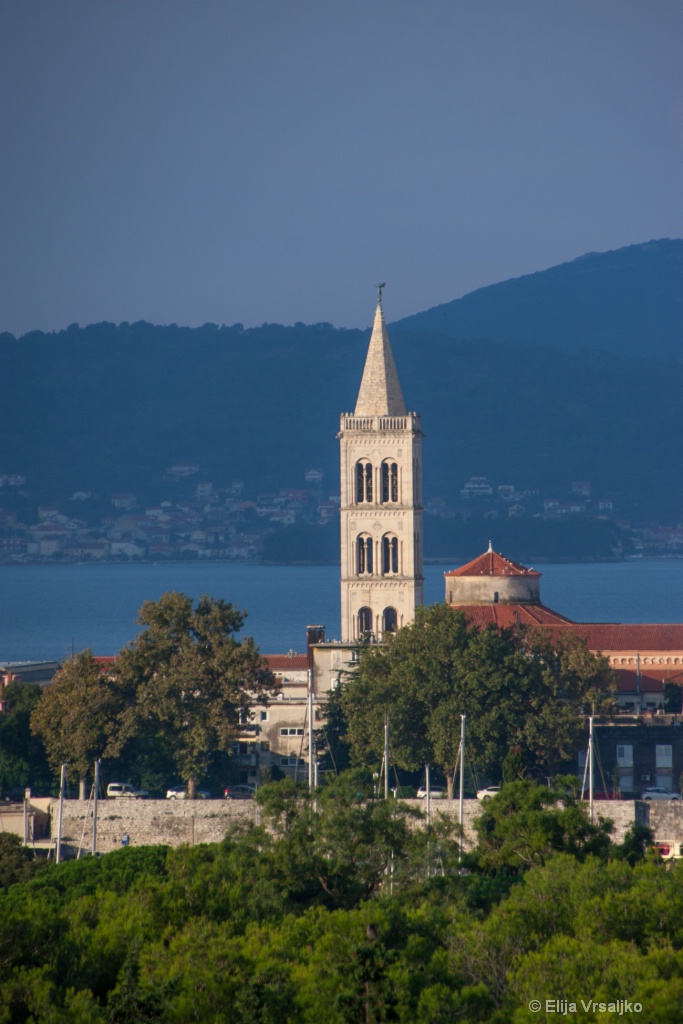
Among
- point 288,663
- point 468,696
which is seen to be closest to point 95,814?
point 468,696

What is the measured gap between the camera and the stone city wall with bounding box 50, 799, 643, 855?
48500 mm

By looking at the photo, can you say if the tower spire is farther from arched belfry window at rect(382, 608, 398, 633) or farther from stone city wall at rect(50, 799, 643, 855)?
stone city wall at rect(50, 799, 643, 855)

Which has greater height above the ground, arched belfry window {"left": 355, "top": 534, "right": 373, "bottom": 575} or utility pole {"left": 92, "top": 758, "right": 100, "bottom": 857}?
arched belfry window {"left": 355, "top": 534, "right": 373, "bottom": 575}

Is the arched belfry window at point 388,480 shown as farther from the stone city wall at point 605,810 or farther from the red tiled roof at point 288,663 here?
the stone city wall at point 605,810

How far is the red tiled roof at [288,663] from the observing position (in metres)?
67.1

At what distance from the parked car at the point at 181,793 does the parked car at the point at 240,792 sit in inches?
23.1

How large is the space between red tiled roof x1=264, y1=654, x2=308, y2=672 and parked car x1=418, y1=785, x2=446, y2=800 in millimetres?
13296

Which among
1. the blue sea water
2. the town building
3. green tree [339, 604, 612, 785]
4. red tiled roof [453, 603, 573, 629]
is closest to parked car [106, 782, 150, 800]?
green tree [339, 604, 612, 785]

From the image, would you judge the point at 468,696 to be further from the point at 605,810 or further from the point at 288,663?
the point at 288,663

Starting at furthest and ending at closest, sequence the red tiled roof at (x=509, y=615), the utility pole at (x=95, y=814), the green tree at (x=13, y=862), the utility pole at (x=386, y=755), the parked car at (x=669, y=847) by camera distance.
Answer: the red tiled roof at (x=509, y=615) < the utility pole at (x=386, y=755) < the utility pole at (x=95, y=814) < the parked car at (x=669, y=847) < the green tree at (x=13, y=862)

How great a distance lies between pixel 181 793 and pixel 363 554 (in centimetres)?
1831

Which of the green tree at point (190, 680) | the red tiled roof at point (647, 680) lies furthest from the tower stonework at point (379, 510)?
the green tree at point (190, 680)

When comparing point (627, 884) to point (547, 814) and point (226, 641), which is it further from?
point (226, 641)

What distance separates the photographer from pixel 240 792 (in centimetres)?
5444
